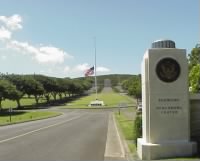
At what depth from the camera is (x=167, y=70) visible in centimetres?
1363

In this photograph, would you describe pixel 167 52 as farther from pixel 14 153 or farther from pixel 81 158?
pixel 14 153

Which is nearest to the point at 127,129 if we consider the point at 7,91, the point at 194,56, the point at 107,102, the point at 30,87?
the point at 194,56

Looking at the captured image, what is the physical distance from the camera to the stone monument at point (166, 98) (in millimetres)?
13555

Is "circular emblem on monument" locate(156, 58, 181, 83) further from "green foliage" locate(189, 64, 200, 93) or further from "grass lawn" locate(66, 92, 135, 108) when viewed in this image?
"grass lawn" locate(66, 92, 135, 108)

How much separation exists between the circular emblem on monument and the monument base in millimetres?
1993

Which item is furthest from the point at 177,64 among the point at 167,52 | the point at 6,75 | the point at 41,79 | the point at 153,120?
the point at 41,79

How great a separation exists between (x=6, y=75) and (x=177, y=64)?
9045 centimetres

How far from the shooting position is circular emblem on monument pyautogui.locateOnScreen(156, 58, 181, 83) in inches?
537

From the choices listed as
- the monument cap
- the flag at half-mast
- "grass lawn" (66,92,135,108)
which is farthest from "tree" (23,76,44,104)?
the monument cap

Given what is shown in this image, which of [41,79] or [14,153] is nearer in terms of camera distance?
[14,153]

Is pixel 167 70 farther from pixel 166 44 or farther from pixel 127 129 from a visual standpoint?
pixel 127 129

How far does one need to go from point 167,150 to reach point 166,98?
1605 mm

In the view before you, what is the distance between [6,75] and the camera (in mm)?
100875

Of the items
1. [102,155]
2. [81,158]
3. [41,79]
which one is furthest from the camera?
[41,79]
